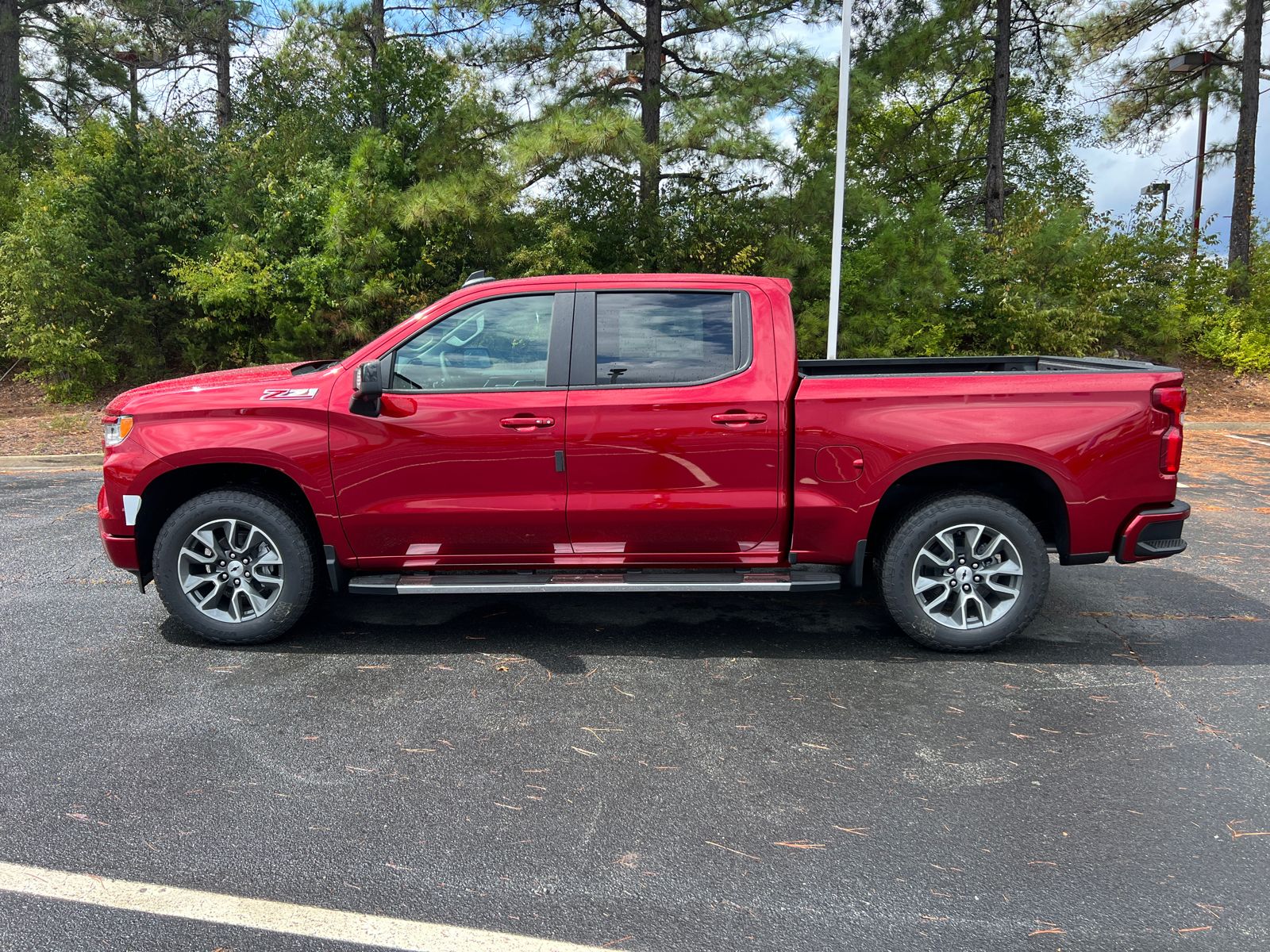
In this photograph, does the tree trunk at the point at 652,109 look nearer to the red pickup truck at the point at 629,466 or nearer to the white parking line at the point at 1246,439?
the white parking line at the point at 1246,439

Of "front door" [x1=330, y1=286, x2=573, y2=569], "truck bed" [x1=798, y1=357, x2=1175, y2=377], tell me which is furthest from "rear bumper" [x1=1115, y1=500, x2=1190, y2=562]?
"front door" [x1=330, y1=286, x2=573, y2=569]

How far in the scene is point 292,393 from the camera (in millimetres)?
4590

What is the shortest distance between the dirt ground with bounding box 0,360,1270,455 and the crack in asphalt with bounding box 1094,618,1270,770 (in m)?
12.3

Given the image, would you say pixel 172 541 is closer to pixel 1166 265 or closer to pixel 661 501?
pixel 661 501

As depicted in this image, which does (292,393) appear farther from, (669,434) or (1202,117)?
(1202,117)

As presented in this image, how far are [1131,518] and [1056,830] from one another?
7.03ft

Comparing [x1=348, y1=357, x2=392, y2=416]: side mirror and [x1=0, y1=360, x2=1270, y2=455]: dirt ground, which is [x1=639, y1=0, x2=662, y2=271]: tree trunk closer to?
[x1=0, y1=360, x2=1270, y2=455]: dirt ground

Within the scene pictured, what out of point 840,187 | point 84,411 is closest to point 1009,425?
point 840,187

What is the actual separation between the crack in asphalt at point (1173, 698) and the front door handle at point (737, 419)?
2278 millimetres

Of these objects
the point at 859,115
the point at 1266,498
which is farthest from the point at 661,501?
the point at 859,115

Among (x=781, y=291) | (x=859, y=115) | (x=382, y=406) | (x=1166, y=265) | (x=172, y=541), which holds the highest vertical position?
(x=859, y=115)

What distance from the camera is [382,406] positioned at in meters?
4.54

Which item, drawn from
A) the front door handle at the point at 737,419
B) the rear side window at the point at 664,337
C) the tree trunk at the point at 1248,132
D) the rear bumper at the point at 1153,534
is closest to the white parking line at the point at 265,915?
the front door handle at the point at 737,419

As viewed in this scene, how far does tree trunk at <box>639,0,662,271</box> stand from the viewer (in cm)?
1496
